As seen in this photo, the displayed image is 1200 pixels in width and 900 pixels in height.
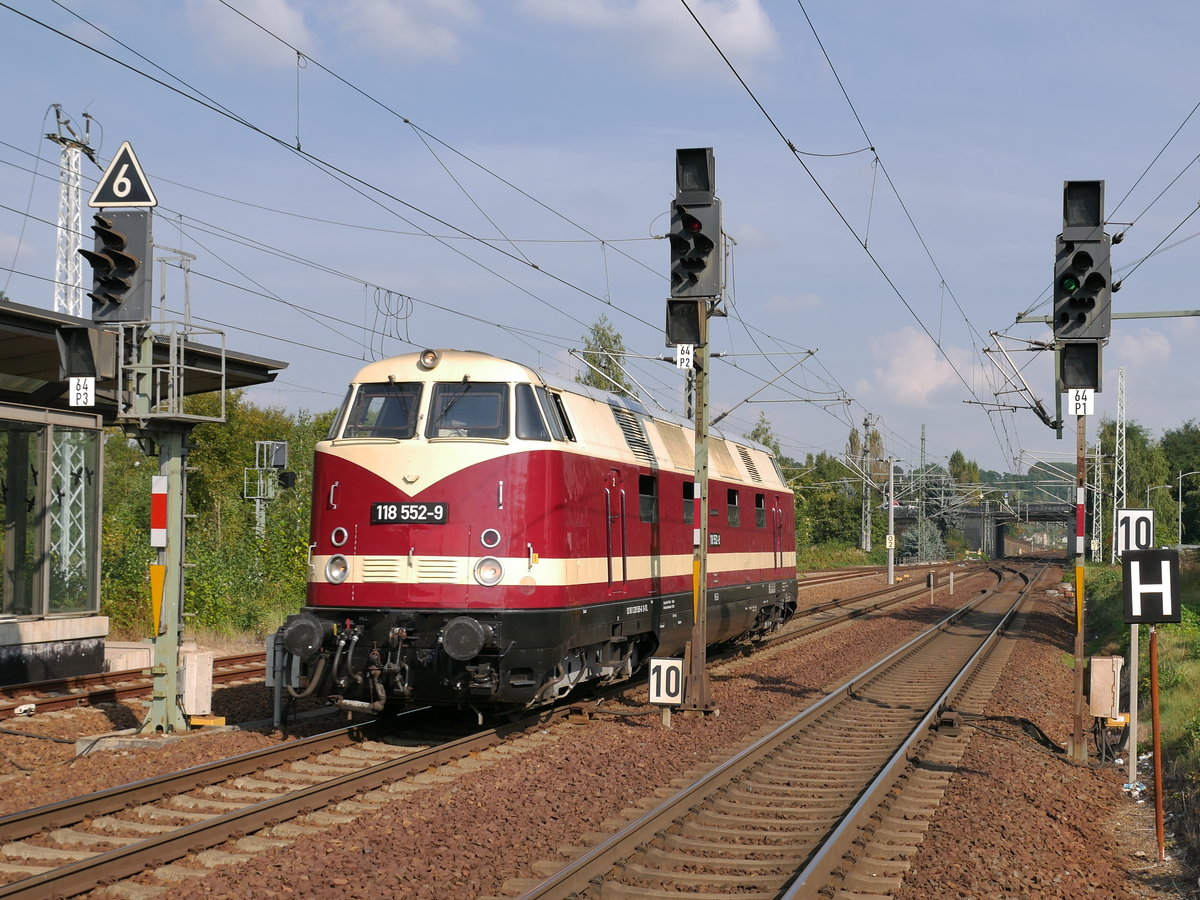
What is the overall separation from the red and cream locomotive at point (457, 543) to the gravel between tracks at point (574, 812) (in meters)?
1.00

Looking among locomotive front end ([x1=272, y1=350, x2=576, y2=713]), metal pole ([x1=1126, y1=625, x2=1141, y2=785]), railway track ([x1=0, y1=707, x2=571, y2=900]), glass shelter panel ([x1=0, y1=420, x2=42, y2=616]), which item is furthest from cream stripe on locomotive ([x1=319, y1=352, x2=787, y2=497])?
glass shelter panel ([x1=0, y1=420, x2=42, y2=616])

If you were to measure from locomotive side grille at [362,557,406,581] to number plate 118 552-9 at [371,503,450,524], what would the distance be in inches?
15.4

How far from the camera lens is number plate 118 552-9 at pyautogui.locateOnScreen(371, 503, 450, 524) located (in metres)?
11.7

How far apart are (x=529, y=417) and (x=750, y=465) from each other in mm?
9853

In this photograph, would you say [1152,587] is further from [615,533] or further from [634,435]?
[634,435]

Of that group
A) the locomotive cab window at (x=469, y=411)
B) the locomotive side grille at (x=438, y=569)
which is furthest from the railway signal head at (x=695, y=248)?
the locomotive side grille at (x=438, y=569)

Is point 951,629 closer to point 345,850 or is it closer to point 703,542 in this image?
point 703,542

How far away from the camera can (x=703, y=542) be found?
14516mm

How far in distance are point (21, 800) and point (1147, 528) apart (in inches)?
426

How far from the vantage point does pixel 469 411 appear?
12250mm

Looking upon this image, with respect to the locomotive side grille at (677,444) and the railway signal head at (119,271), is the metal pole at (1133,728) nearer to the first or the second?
the locomotive side grille at (677,444)

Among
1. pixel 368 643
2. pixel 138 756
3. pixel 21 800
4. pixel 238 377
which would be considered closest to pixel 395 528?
pixel 368 643

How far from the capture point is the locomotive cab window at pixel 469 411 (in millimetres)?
12148

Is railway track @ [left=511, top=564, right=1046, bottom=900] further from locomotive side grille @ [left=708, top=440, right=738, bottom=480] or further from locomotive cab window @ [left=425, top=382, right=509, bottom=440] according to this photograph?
locomotive side grille @ [left=708, top=440, right=738, bottom=480]
